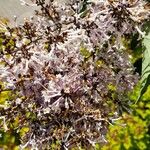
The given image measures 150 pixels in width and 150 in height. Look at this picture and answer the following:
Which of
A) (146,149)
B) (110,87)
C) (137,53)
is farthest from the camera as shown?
(137,53)

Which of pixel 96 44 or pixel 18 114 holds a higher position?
pixel 96 44

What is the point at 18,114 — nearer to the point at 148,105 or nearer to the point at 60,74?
the point at 60,74

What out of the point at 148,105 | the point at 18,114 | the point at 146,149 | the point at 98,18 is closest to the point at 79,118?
the point at 18,114

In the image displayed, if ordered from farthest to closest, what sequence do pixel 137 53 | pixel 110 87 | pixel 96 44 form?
1. pixel 137 53
2. pixel 110 87
3. pixel 96 44

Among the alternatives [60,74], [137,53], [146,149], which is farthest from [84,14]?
[137,53]

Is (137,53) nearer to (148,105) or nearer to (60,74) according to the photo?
(148,105)

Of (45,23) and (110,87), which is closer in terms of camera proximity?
(45,23)

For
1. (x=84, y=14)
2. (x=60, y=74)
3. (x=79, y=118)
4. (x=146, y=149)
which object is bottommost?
(x=146, y=149)
